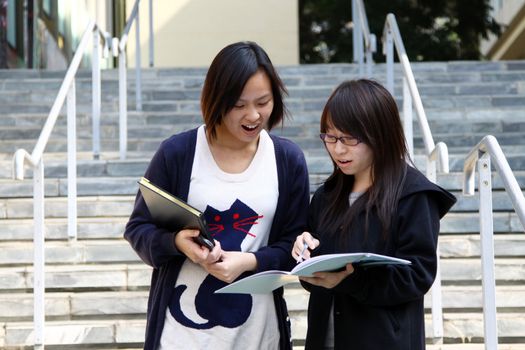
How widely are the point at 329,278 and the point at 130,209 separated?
11.4ft

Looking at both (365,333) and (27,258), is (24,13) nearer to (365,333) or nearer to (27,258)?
(27,258)

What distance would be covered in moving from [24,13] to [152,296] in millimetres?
10107

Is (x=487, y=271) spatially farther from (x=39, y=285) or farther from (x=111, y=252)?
(x=111, y=252)

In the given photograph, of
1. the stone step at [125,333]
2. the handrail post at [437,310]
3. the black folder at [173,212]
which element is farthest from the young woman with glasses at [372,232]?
the stone step at [125,333]

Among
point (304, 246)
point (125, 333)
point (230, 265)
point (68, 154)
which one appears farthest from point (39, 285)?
point (304, 246)

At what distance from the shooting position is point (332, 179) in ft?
8.89

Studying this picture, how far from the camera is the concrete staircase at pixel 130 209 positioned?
4723 millimetres

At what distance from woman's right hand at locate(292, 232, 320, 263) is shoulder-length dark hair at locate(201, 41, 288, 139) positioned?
1.26ft

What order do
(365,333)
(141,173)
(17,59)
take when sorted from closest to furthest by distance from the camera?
1. (365,333)
2. (141,173)
3. (17,59)

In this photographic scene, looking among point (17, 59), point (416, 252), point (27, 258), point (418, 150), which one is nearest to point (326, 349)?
point (416, 252)

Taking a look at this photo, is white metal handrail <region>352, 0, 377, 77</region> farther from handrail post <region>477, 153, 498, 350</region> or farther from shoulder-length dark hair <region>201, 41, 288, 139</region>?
shoulder-length dark hair <region>201, 41, 288, 139</region>

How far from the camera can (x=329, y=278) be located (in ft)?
8.06

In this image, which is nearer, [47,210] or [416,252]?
[416,252]

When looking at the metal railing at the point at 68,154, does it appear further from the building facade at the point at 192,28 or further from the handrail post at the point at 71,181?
the building facade at the point at 192,28
